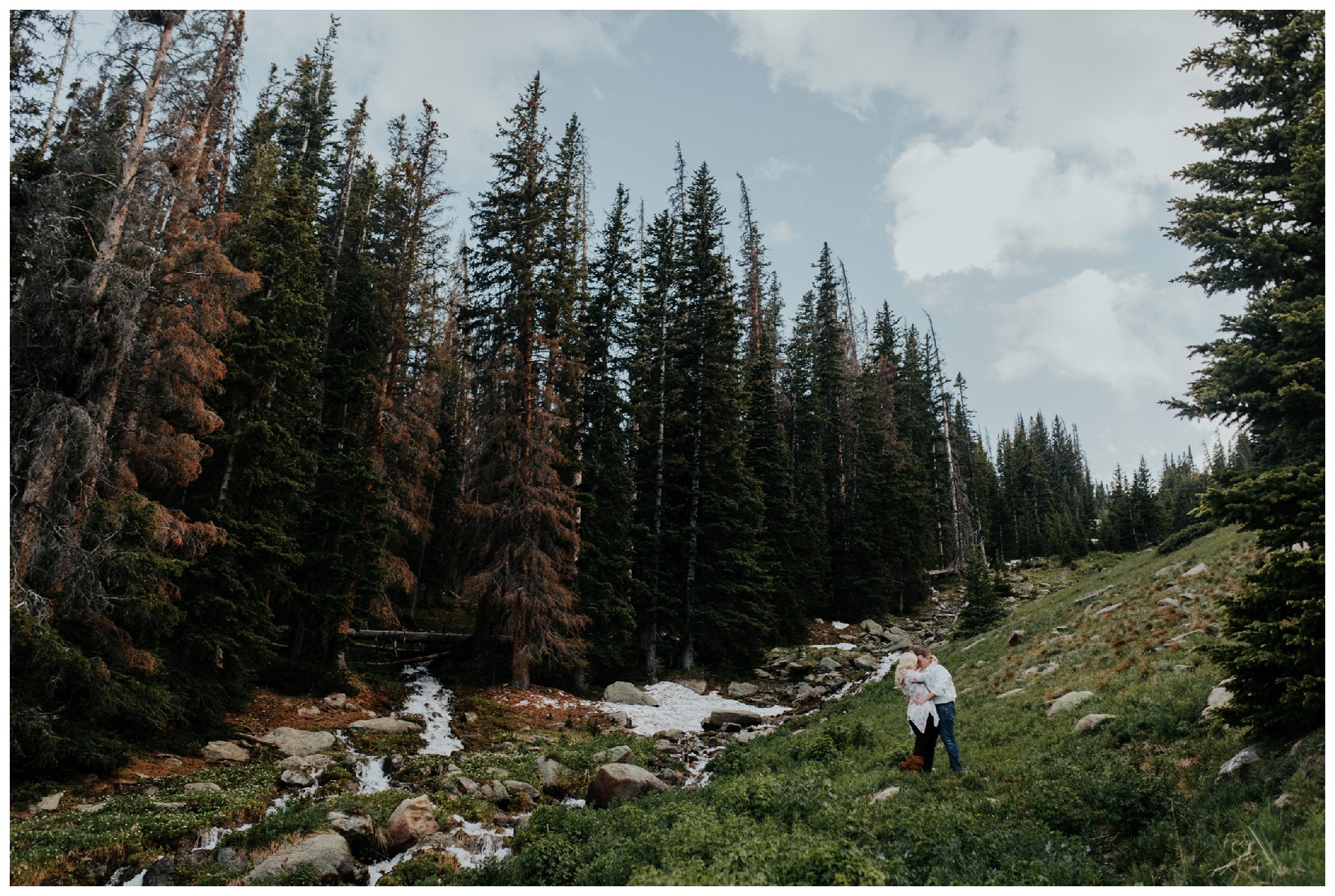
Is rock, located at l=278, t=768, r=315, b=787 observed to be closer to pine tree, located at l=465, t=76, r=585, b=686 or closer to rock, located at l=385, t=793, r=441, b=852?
rock, located at l=385, t=793, r=441, b=852

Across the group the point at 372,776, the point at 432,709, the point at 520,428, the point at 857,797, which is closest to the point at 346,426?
the point at 520,428

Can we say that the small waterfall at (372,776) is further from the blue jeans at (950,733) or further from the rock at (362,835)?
the blue jeans at (950,733)

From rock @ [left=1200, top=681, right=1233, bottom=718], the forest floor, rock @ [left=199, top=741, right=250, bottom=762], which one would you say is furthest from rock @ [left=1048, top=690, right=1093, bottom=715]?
rock @ [left=199, top=741, right=250, bottom=762]

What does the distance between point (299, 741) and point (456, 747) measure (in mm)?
3731

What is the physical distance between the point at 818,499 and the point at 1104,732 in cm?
3336

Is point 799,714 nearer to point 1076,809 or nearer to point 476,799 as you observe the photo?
point 476,799

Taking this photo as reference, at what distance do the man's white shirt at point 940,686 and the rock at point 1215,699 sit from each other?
3005 millimetres

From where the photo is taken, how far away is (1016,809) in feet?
24.1

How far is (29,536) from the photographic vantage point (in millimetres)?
10648

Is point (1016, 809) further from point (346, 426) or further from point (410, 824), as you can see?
point (346, 426)

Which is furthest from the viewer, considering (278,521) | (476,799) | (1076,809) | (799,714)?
(799,714)

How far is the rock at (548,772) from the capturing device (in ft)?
44.1

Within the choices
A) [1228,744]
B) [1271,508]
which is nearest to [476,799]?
[1228,744]

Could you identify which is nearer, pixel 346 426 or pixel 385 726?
pixel 385 726
